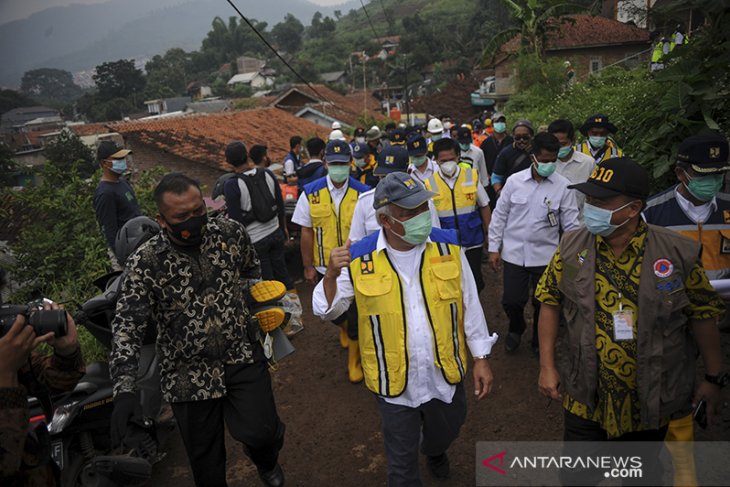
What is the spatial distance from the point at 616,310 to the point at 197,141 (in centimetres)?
2168

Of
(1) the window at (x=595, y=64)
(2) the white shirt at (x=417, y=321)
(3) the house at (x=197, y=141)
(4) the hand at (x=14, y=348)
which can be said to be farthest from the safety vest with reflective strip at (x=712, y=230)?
(1) the window at (x=595, y=64)

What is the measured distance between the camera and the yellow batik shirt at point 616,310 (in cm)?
262

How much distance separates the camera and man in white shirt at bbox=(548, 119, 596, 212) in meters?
5.05

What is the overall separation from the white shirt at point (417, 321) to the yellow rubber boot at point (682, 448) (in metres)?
1.04

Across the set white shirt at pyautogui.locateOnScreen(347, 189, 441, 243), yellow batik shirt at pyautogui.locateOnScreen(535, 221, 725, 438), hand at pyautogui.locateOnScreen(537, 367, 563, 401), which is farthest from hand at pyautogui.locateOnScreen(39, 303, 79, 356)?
white shirt at pyautogui.locateOnScreen(347, 189, 441, 243)

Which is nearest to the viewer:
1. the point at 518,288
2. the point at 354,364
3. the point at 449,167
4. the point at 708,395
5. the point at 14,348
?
the point at 14,348

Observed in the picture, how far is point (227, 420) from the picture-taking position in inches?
130

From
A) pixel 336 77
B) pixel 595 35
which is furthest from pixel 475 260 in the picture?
pixel 336 77

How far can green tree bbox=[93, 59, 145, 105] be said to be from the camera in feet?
233

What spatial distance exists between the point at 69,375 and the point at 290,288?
4.48m

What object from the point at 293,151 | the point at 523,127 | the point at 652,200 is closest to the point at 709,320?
the point at 652,200

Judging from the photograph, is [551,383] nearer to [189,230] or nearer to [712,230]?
[712,230]

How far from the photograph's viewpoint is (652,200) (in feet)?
12.3

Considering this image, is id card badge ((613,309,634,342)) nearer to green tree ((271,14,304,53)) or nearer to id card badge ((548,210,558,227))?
id card badge ((548,210,558,227))
